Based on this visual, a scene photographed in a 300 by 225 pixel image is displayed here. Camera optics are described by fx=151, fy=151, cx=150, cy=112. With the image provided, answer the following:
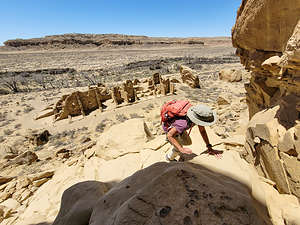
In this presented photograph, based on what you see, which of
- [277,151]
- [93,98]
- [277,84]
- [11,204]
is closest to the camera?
[277,151]

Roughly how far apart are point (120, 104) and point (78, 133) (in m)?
4.79

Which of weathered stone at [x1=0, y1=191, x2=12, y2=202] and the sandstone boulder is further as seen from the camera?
weathered stone at [x1=0, y1=191, x2=12, y2=202]

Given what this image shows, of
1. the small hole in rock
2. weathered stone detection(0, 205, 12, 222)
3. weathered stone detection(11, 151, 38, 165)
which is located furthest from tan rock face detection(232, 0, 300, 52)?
weathered stone detection(11, 151, 38, 165)

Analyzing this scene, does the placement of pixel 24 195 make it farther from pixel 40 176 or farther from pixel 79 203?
pixel 79 203

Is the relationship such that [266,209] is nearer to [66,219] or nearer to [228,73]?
[66,219]

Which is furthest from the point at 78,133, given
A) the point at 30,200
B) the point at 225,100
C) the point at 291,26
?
the point at 291,26

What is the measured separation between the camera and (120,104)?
46.2ft

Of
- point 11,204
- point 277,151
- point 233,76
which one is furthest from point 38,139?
point 233,76

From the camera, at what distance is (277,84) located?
325 centimetres

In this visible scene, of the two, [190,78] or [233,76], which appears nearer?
[190,78]

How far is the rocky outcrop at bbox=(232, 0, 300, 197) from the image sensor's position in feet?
6.10

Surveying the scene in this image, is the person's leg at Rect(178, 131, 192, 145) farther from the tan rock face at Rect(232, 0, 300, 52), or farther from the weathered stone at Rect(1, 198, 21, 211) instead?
the weathered stone at Rect(1, 198, 21, 211)

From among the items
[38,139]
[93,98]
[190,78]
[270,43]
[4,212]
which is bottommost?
[38,139]

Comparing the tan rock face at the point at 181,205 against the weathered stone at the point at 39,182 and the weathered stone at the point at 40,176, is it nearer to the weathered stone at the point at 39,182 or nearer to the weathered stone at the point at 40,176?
the weathered stone at the point at 39,182
